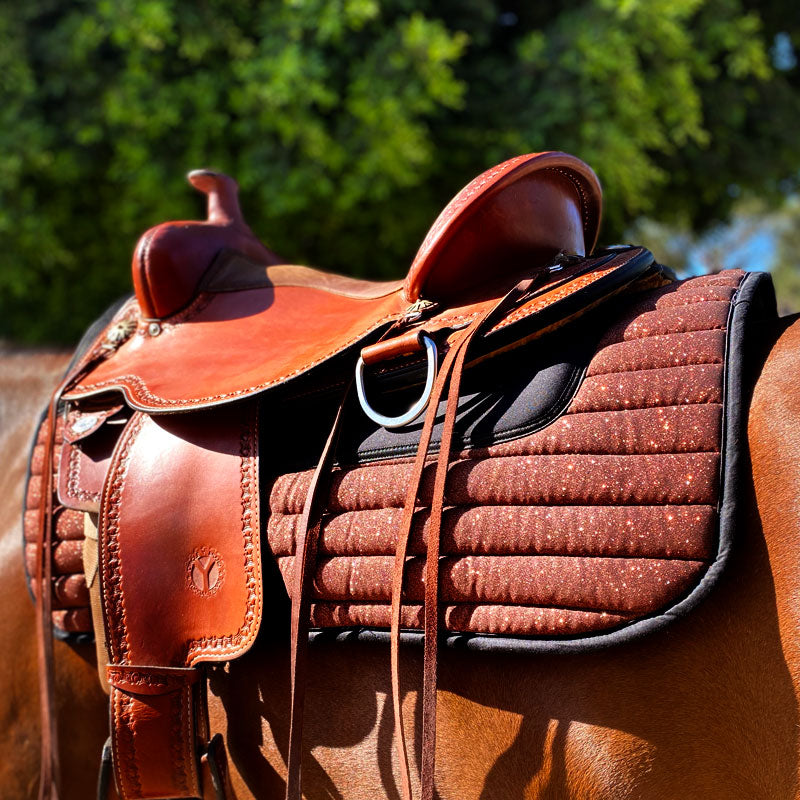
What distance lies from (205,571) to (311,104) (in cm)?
278

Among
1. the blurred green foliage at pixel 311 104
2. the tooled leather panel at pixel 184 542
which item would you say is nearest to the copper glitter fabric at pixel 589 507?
the tooled leather panel at pixel 184 542

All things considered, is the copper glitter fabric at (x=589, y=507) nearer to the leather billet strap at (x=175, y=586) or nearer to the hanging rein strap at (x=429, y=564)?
the hanging rein strap at (x=429, y=564)

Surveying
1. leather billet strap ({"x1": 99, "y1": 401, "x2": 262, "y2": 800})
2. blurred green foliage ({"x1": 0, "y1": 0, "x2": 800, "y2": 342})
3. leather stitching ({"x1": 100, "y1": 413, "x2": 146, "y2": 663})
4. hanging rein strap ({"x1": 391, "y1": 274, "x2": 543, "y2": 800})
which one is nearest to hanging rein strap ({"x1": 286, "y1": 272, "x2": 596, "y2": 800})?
hanging rein strap ({"x1": 391, "y1": 274, "x2": 543, "y2": 800})

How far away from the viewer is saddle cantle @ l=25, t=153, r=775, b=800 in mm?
801

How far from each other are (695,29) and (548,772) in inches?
152

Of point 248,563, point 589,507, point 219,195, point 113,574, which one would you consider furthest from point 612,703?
point 219,195

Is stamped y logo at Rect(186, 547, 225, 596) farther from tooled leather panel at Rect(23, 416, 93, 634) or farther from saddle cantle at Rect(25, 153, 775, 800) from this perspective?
tooled leather panel at Rect(23, 416, 93, 634)

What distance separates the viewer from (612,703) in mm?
801

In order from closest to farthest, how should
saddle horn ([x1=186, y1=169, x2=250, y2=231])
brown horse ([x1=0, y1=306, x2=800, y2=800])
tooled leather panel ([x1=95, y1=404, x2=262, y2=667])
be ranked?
1. brown horse ([x1=0, y1=306, x2=800, y2=800])
2. tooled leather panel ([x1=95, y1=404, x2=262, y2=667])
3. saddle horn ([x1=186, y1=169, x2=250, y2=231])

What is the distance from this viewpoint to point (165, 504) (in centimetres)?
107

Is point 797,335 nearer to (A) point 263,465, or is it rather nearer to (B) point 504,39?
(A) point 263,465

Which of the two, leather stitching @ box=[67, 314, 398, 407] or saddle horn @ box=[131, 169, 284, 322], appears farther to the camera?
saddle horn @ box=[131, 169, 284, 322]

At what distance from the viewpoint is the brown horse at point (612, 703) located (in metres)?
0.75

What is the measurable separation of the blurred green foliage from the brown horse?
2.58m
